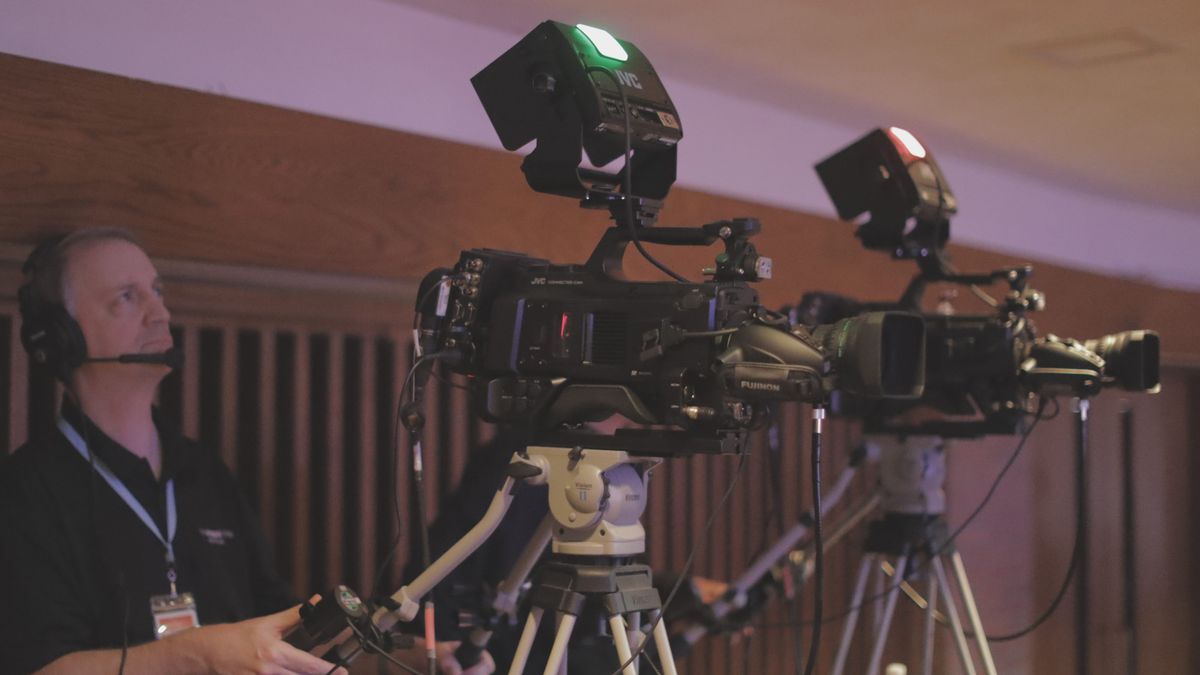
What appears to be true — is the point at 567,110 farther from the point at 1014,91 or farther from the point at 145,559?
the point at 1014,91

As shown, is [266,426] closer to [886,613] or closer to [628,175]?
[886,613]

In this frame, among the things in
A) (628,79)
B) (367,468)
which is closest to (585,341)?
(628,79)

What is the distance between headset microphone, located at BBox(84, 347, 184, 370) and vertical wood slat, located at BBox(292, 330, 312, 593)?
0.95m

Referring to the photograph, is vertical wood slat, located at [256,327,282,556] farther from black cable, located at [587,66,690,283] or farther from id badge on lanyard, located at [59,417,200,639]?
black cable, located at [587,66,690,283]

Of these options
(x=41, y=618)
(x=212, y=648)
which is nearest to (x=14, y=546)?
(x=41, y=618)

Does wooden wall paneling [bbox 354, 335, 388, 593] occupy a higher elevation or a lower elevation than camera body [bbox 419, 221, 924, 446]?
lower

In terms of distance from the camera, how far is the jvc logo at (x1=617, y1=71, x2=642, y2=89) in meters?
1.78

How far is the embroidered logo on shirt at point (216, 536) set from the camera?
91.4 inches

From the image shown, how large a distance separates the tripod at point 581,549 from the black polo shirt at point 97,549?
0.58 m

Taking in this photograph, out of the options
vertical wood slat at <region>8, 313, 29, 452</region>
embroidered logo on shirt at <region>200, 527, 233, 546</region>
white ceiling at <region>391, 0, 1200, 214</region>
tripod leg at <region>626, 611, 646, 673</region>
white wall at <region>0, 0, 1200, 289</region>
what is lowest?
tripod leg at <region>626, 611, 646, 673</region>

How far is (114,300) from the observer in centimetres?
222

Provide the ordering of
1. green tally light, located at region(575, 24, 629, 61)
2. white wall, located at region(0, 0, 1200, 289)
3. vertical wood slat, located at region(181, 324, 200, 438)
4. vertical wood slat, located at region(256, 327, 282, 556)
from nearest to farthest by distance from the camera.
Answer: green tally light, located at region(575, 24, 629, 61), white wall, located at region(0, 0, 1200, 289), vertical wood slat, located at region(181, 324, 200, 438), vertical wood slat, located at region(256, 327, 282, 556)

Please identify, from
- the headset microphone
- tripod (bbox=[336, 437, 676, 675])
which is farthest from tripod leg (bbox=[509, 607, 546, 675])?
the headset microphone

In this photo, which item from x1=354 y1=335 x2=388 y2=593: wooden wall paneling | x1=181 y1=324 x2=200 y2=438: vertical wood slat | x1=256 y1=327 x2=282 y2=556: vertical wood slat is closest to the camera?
x1=181 y1=324 x2=200 y2=438: vertical wood slat
